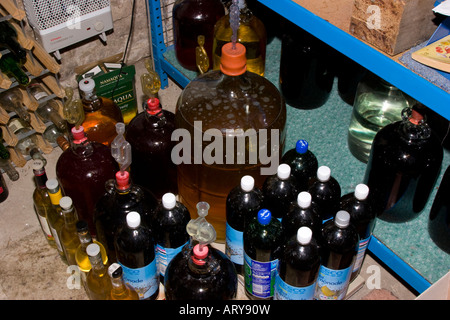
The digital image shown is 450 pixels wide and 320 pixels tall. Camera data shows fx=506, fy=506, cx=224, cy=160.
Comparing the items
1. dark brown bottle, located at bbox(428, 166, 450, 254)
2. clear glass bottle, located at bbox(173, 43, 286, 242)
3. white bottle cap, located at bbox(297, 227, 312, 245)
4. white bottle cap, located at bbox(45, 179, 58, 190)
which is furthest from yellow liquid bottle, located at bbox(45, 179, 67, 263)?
dark brown bottle, located at bbox(428, 166, 450, 254)

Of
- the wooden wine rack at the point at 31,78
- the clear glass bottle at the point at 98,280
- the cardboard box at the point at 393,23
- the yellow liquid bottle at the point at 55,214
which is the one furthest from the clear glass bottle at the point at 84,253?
the cardboard box at the point at 393,23

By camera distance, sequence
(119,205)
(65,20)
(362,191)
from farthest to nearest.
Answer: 1. (65,20)
2. (119,205)
3. (362,191)

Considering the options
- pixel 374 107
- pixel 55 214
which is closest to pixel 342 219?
pixel 374 107

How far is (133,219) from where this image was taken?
4.19 ft

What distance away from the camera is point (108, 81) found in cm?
205

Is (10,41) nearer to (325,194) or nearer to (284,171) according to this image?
(284,171)

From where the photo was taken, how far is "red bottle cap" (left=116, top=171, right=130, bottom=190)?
136cm

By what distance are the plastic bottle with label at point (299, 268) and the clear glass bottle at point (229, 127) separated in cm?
34

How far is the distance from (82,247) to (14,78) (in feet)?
2.59

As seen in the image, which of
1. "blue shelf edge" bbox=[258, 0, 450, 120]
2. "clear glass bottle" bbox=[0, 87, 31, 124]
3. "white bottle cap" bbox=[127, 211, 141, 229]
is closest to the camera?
"blue shelf edge" bbox=[258, 0, 450, 120]

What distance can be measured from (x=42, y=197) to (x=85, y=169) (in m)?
0.18

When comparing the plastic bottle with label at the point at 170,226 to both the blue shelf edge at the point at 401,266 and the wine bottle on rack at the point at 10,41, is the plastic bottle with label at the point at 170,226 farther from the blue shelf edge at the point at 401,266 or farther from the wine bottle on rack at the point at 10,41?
the wine bottle on rack at the point at 10,41

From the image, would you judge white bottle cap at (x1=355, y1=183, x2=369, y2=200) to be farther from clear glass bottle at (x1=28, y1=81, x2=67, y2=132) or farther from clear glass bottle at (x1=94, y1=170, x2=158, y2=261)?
clear glass bottle at (x1=28, y1=81, x2=67, y2=132)

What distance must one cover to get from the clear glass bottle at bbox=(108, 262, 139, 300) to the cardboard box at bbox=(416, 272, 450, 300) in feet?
2.44
